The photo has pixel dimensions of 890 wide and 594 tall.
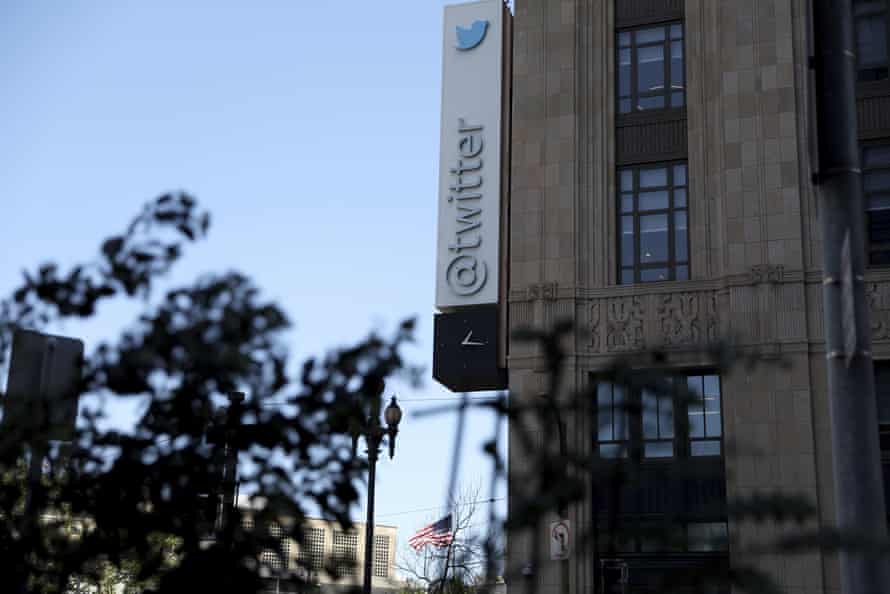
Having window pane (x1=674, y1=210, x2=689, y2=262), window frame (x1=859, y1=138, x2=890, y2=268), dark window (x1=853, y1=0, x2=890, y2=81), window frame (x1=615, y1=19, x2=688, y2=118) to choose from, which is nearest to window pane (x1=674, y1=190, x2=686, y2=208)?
window pane (x1=674, y1=210, x2=689, y2=262)

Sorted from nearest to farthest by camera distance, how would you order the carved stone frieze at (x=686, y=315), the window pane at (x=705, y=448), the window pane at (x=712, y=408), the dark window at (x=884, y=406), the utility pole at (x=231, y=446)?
the utility pole at (x=231, y=446) → the dark window at (x=884, y=406) → the window pane at (x=705, y=448) → the window pane at (x=712, y=408) → the carved stone frieze at (x=686, y=315)

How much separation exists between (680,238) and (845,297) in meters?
26.0

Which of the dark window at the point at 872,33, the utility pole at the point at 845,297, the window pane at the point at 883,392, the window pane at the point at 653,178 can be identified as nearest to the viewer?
the utility pole at the point at 845,297

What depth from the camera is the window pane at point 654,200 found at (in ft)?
108

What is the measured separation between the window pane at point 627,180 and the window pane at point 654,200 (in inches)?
17.0

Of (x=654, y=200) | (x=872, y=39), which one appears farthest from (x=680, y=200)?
(x=872, y=39)

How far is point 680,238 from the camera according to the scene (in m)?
32.5

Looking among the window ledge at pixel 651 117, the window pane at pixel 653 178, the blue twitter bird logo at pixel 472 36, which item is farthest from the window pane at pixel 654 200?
the blue twitter bird logo at pixel 472 36

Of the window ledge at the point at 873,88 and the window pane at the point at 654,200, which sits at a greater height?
the window ledge at the point at 873,88

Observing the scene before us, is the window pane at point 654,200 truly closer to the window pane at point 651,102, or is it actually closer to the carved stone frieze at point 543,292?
the window pane at point 651,102

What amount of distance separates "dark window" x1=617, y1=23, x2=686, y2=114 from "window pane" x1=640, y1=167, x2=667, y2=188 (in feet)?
6.06

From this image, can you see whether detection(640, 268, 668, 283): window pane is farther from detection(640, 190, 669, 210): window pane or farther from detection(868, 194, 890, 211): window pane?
detection(868, 194, 890, 211): window pane

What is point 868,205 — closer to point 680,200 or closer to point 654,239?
point 680,200

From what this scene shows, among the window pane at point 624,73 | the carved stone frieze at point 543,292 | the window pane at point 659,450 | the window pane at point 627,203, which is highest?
the window pane at point 624,73
